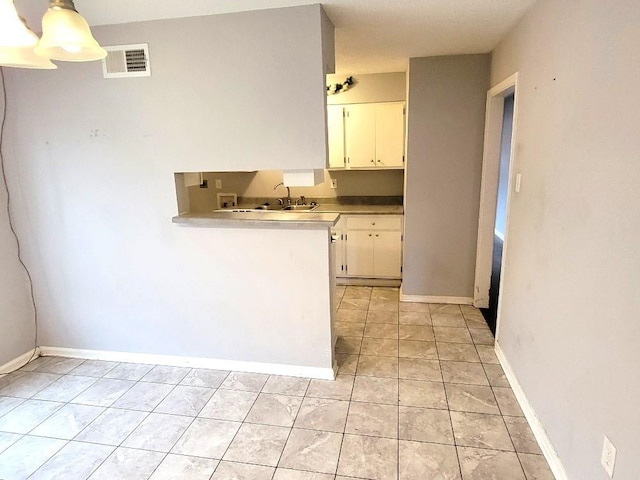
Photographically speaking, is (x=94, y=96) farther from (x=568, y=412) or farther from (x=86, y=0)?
(x=568, y=412)

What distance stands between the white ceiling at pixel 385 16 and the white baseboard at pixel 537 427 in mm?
2319

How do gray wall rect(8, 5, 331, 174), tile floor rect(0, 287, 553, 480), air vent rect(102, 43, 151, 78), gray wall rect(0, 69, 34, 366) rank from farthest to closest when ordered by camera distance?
gray wall rect(0, 69, 34, 366) < air vent rect(102, 43, 151, 78) < gray wall rect(8, 5, 331, 174) < tile floor rect(0, 287, 553, 480)

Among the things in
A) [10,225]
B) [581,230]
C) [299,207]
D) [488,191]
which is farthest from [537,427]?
[10,225]

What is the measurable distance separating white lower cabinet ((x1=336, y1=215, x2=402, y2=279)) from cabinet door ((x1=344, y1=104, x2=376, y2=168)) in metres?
0.65

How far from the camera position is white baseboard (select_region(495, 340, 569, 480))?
1.81m

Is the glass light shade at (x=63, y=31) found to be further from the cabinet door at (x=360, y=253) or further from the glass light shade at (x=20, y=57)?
the cabinet door at (x=360, y=253)

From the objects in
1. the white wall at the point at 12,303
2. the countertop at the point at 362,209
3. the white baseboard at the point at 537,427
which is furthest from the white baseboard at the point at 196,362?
the countertop at the point at 362,209

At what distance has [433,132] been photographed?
3617mm

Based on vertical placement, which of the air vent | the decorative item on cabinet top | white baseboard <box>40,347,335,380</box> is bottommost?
white baseboard <box>40,347,335,380</box>

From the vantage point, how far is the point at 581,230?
1638 mm

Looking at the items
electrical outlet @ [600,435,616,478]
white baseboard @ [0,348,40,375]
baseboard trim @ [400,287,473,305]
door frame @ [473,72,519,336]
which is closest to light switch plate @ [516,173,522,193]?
door frame @ [473,72,519,336]

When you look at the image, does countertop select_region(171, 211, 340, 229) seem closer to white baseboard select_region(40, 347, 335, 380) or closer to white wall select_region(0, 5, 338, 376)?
white wall select_region(0, 5, 338, 376)

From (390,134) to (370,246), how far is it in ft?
4.13

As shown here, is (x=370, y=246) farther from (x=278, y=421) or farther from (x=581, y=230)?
(x=581, y=230)
